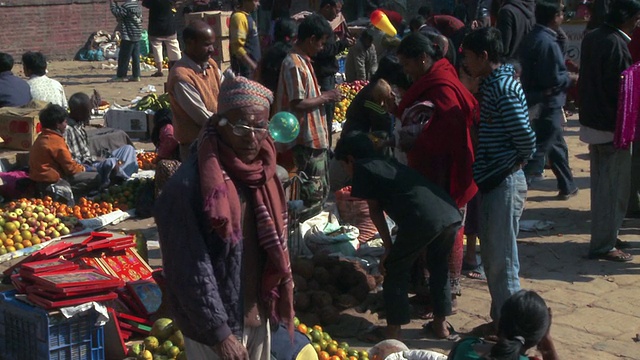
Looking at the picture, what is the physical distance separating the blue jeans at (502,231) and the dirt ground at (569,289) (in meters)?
0.53

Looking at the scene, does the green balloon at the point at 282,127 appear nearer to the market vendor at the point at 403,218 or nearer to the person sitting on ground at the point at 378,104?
the market vendor at the point at 403,218

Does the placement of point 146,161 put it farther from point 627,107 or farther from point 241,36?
point 627,107

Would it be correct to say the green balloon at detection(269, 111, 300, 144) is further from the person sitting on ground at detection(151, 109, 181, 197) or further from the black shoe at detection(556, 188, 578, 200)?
the black shoe at detection(556, 188, 578, 200)

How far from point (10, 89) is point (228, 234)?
814cm

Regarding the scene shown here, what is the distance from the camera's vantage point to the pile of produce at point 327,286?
6141 millimetres

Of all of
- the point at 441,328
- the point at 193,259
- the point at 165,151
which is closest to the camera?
the point at 193,259

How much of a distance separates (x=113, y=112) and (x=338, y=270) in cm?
651

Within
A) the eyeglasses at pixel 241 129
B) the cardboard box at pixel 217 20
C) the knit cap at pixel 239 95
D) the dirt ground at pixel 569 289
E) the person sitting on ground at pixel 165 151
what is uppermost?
the knit cap at pixel 239 95

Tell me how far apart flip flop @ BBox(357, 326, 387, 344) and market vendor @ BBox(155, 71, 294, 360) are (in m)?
2.23

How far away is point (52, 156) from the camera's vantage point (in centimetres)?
914

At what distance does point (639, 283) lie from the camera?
6.94 metres

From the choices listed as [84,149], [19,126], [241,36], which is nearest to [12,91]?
[19,126]

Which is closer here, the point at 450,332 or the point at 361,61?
the point at 450,332

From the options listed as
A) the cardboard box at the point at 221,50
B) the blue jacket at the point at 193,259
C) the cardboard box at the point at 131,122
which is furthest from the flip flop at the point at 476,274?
the cardboard box at the point at 221,50
